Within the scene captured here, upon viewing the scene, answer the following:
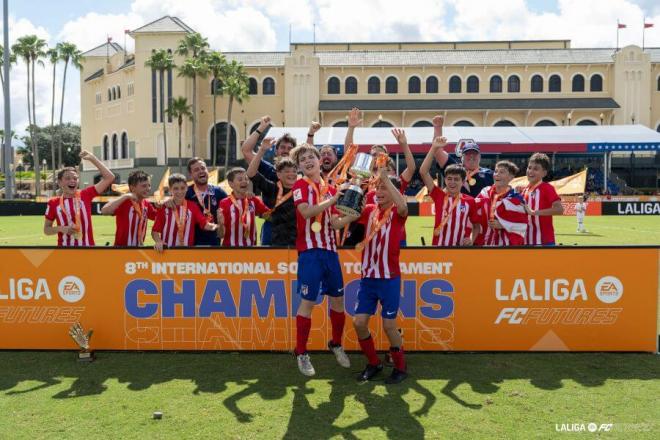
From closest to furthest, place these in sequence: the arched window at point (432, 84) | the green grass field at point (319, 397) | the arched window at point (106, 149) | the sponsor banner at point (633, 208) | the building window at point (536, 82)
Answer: the green grass field at point (319, 397)
the sponsor banner at point (633, 208)
the building window at point (536, 82)
the arched window at point (432, 84)
the arched window at point (106, 149)

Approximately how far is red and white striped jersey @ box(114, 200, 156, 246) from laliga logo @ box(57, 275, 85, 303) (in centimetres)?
81

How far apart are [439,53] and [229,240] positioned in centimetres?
5903

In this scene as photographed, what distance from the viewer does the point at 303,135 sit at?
41188mm

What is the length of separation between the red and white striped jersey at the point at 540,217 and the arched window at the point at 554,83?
189 ft

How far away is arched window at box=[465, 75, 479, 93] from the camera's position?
59250mm

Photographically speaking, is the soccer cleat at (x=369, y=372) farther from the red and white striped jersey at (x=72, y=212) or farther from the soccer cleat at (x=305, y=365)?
the red and white striped jersey at (x=72, y=212)

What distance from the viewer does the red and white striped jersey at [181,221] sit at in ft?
21.3

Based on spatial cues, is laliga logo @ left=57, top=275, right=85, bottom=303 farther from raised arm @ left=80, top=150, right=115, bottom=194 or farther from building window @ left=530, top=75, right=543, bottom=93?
building window @ left=530, top=75, right=543, bottom=93

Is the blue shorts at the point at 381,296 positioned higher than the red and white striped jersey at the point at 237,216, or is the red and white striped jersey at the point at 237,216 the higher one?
the red and white striped jersey at the point at 237,216

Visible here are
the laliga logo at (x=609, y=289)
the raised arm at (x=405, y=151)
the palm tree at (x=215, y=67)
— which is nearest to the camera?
the raised arm at (x=405, y=151)

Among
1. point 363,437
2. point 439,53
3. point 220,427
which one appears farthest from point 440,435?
point 439,53

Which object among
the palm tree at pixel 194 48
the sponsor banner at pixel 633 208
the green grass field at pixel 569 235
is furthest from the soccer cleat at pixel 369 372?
the palm tree at pixel 194 48

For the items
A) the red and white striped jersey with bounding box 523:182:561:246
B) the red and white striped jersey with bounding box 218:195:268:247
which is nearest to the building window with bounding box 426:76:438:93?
the red and white striped jersey with bounding box 523:182:561:246

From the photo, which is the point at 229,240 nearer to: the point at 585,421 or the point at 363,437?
the point at 363,437
